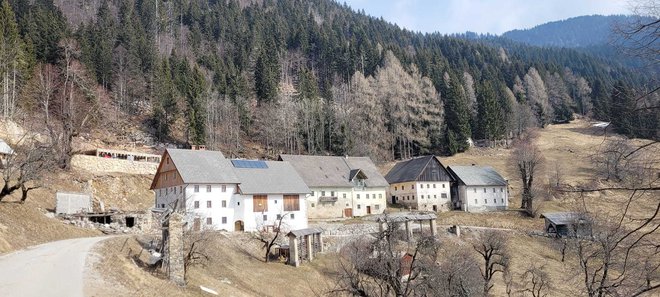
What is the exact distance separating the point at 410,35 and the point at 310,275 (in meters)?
160

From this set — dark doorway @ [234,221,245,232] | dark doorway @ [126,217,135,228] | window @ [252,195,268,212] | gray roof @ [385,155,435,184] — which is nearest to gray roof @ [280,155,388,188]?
gray roof @ [385,155,435,184]

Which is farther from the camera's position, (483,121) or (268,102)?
(483,121)

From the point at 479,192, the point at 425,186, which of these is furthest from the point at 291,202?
the point at 479,192

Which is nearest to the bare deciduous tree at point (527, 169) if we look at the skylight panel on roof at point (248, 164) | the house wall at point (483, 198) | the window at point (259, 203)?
the house wall at point (483, 198)

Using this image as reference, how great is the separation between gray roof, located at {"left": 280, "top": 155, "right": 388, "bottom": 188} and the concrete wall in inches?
688

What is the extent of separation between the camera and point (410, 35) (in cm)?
18300

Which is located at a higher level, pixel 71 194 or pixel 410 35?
pixel 410 35

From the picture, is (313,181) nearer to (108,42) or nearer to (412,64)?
(108,42)

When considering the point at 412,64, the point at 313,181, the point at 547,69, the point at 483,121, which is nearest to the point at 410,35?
the point at 547,69

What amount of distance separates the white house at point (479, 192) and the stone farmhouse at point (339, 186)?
12553 millimetres

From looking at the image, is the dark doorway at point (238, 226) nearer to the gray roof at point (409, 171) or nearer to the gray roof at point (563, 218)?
the gray roof at point (409, 171)

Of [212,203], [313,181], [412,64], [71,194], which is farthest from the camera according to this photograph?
[412,64]

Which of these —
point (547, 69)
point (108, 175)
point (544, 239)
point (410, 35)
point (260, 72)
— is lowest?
point (544, 239)

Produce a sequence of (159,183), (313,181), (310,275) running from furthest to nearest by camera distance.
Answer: (313,181)
(159,183)
(310,275)
